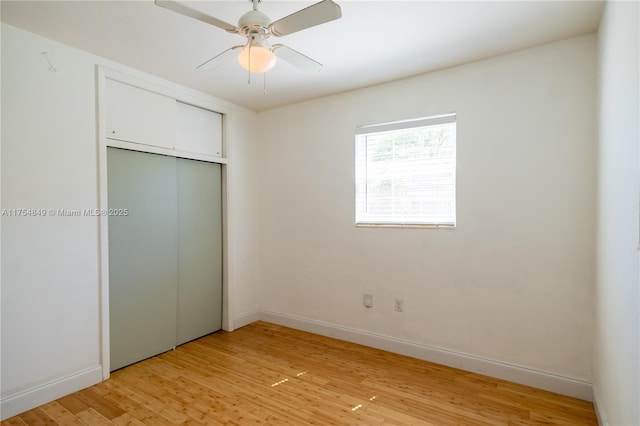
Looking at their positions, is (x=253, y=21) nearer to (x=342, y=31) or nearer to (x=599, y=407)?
(x=342, y=31)

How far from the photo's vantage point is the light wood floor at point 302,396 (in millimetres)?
2154

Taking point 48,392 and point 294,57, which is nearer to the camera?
point 294,57

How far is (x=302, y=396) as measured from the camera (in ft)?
7.95

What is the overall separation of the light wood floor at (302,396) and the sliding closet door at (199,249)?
0.47 m

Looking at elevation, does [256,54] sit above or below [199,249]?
above

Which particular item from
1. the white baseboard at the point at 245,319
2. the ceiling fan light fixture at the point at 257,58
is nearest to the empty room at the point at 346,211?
the ceiling fan light fixture at the point at 257,58

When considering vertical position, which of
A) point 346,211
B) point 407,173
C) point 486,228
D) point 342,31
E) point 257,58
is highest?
point 342,31

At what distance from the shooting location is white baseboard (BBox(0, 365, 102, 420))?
2173mm

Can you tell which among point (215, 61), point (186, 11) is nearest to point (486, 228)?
point (215, 61)

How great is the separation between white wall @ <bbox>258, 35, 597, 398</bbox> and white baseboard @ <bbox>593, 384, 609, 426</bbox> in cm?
14

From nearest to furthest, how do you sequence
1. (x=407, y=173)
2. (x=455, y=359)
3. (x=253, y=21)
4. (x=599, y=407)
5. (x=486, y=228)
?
1. (x=253, y=21)
2. (x=599, y=407)
3. (x=486, y=228)
4. (x=455, y=359)
5. (x=407, y=173)

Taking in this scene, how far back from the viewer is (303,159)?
376cm

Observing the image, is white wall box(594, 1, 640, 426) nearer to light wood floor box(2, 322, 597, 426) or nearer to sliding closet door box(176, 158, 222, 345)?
light wood floor box(2, 322, 597, 426)

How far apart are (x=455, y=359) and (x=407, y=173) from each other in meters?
1.66
